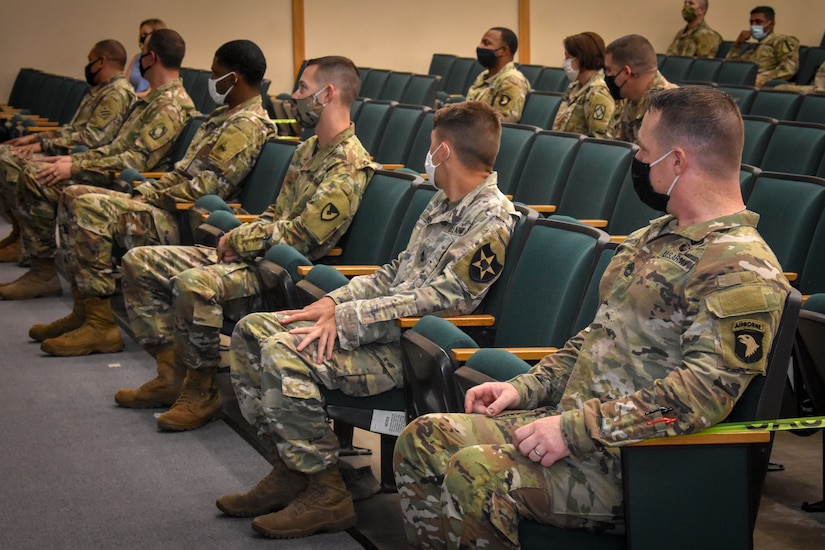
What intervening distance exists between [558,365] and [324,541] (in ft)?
3.14

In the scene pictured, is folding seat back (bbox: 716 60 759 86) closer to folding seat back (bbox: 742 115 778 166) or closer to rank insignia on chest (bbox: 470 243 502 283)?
folding seat back (bbox: 742 115 778 166)

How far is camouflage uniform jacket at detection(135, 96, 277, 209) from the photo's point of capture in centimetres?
464

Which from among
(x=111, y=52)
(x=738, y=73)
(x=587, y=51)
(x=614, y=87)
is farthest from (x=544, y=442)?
(x=738, y=73)

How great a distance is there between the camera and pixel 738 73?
9.67 meters

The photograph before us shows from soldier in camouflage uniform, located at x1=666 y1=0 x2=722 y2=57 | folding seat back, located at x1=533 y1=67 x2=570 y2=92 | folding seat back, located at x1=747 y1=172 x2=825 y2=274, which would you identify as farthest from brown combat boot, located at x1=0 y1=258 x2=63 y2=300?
soldier in camouflage uniform, located at x1=666 y1=0 x2=722 y2=57

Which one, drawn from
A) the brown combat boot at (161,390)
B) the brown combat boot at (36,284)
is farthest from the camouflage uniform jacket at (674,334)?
the brown combat boot at (36,284)

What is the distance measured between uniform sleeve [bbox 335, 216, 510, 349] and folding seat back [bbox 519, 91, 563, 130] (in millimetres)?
3846

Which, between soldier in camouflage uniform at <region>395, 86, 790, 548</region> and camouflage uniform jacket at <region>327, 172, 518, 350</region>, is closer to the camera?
soldier in camouflage uniform at <region>395, 86, 790, 548</region>

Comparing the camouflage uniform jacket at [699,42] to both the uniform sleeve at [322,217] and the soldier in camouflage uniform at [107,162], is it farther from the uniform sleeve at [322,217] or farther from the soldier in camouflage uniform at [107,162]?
the uniform sleeve at [322,217]

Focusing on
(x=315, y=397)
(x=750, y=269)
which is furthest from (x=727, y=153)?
(x=315, y=397)

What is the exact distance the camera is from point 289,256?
11.4 ft

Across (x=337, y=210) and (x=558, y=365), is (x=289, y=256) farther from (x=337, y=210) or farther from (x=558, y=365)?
(x=558, y=365)

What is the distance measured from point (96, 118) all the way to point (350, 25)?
6419mm

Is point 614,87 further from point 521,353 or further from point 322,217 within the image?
point 521,353
